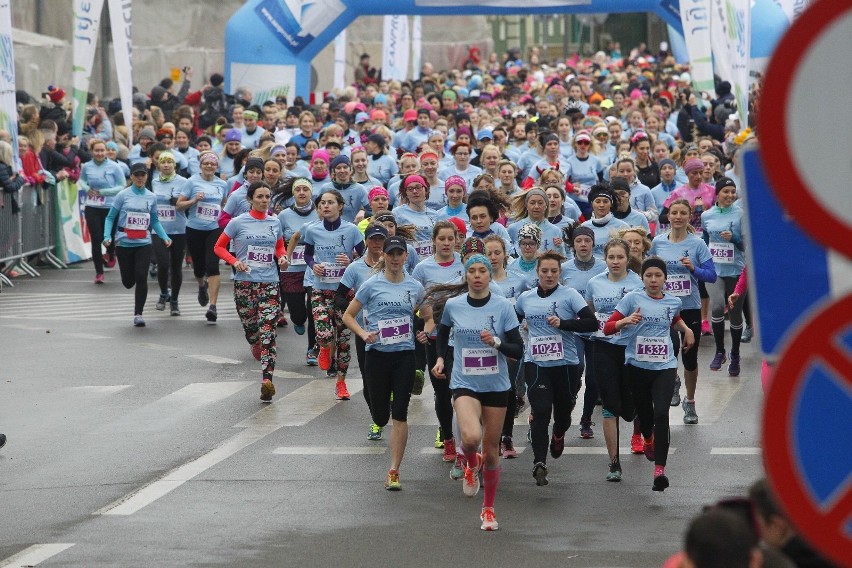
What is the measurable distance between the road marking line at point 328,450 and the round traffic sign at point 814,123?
8293 millimetres

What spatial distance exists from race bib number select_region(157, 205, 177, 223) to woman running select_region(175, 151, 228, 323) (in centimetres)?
32

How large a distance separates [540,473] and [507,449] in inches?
44.4

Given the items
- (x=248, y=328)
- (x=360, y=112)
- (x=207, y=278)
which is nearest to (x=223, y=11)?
(x=360, y=112)

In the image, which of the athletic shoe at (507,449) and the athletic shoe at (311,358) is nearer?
the athletic shoe at (507,449)

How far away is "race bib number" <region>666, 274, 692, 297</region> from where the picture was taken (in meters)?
12.6

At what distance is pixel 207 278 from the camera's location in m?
18.3

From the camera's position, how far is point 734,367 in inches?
566

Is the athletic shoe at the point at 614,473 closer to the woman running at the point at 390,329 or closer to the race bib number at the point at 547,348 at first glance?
the race bib number at the point at 547,348

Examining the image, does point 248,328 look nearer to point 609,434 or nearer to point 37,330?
point 37,330

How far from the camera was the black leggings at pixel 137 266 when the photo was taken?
17.5m

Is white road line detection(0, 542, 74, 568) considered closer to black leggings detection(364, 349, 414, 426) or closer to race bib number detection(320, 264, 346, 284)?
black leggings detection(364, 349, 414, 426)

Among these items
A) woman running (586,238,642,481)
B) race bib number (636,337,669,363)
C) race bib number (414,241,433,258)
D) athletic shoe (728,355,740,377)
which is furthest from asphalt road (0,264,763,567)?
race bib number (414,241,433,258)

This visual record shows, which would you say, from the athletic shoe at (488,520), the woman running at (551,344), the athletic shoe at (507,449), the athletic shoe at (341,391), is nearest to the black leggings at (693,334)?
the woman running at (551,344)

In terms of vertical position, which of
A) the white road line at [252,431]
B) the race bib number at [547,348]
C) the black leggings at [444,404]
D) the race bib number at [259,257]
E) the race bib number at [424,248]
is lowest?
the white road line at [252,431]
